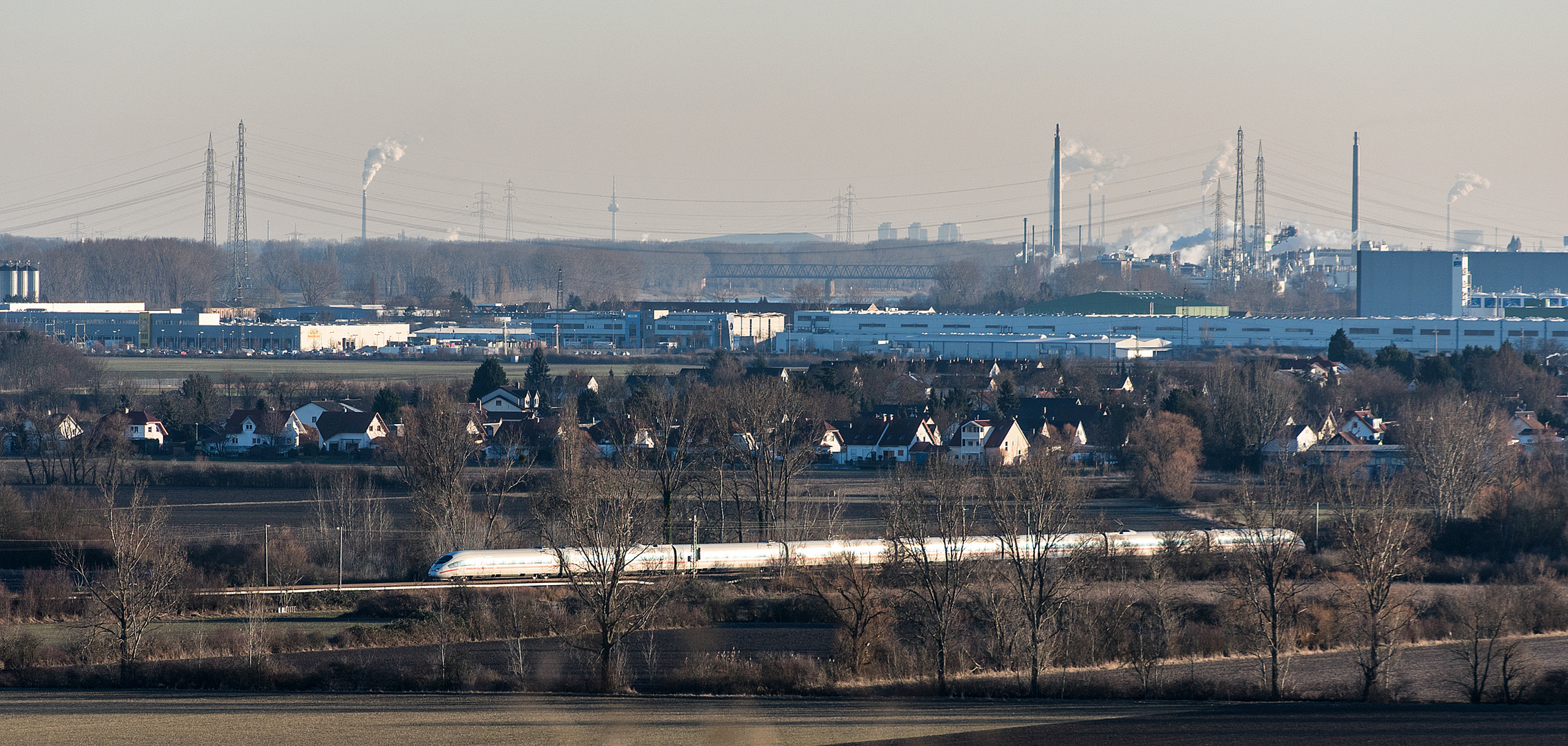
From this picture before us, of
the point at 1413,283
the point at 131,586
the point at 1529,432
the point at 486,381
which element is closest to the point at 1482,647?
the point at 131,586

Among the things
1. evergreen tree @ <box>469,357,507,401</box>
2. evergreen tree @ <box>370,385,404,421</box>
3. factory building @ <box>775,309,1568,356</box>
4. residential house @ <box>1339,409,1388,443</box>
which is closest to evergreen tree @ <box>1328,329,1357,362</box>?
factory building @ <box>775,309,1568,356</box>

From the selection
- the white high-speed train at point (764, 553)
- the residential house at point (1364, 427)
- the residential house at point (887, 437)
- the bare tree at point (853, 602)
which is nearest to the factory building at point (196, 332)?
the residential house at point (887, 437)

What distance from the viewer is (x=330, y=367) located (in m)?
45.5

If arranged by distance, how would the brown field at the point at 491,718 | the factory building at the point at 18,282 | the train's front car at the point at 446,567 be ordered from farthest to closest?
the factory building at the point at 18,282, the train's front car at the point at 446,567, the brown field at the point at 491,718

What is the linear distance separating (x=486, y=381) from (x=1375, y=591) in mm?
21951

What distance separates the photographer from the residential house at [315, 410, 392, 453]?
27625mm

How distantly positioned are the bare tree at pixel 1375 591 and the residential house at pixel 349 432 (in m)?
17.6

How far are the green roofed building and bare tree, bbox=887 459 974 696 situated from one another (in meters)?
45.0

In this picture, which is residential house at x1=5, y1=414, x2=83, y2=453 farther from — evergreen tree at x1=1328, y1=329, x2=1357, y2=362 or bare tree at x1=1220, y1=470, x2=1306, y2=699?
evergreen tree at x1=1328, y1=329, x2=1357, y2=362

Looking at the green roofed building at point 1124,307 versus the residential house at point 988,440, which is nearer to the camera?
the residential house at point 988,440

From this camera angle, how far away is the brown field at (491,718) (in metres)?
9.87

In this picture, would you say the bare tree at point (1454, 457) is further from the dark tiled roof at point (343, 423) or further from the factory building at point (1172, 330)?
the factory building at point (1172, 330)

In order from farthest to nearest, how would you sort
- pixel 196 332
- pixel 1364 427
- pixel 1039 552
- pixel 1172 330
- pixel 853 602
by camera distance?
pixel 196 332, pixel 1172 330, pixel 1364 427, pixel 1039 552, pixel 853 602

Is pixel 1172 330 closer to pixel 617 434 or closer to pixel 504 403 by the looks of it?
pixel 504 403
